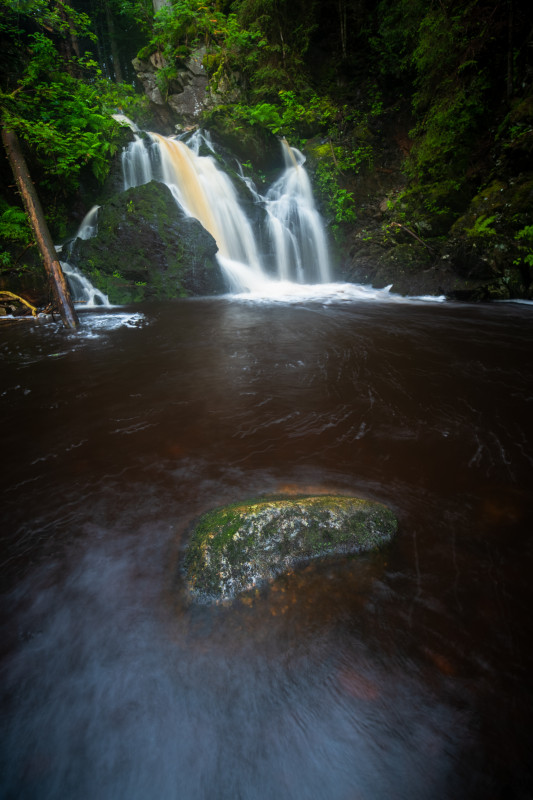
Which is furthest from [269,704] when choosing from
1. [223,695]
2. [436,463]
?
[436,463]

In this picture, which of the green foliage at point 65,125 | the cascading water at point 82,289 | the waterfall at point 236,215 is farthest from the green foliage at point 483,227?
the green foliage at point 65,125

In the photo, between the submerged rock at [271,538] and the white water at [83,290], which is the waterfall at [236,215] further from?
the submerged rock at [271,538]

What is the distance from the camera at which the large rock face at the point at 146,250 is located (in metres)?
11.0

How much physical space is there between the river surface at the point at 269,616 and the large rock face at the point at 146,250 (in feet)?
28.3

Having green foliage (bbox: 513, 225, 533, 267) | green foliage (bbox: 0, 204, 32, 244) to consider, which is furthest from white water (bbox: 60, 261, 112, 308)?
green foliage (bbox: 513, 225, 533, 267)

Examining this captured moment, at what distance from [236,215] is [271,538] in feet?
47.1

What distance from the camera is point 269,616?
5.49 feet

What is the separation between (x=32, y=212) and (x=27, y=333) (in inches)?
111

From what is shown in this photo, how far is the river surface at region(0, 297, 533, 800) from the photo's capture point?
4.00 feet

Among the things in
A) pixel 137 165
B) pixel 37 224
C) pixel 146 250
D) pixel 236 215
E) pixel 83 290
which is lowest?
pixel 83 290

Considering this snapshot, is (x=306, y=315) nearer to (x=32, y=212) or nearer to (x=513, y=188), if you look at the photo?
(x=513, y=188)

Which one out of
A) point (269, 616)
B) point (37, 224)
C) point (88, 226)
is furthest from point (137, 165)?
point (269, 616)

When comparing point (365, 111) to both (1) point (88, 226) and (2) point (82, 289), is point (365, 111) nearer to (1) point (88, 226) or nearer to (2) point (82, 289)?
(1) point (88, 226)

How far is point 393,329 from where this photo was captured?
700 centimetres
